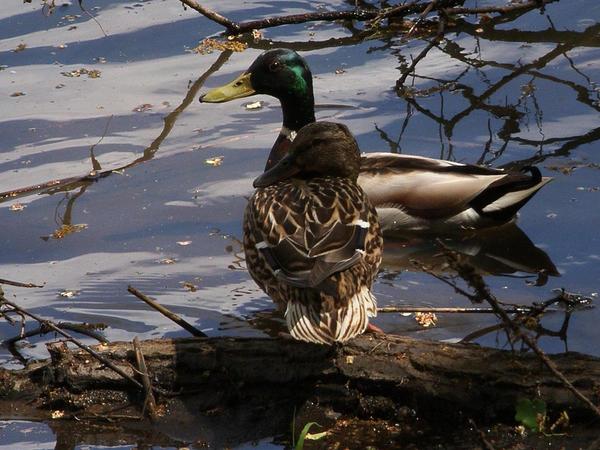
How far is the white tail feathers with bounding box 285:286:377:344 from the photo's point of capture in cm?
452

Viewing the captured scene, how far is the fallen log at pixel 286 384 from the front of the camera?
441 centimetres

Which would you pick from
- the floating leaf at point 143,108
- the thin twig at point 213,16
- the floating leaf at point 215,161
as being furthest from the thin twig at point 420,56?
the floating leaf at point 143,108

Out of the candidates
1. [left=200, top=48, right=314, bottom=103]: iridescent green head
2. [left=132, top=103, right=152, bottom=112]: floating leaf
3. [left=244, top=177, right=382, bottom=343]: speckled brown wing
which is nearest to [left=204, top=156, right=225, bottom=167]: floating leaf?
[left=200, top=48, right=314, bottom=103]: iridescent green head

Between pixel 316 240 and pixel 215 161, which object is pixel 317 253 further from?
pixel 215 161

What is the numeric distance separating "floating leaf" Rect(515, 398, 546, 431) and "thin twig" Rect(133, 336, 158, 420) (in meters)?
1.39

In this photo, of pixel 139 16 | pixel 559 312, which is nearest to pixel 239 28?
pixel 139 16

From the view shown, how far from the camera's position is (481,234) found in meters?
7.39

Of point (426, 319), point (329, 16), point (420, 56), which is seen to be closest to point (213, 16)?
point (329, 16)

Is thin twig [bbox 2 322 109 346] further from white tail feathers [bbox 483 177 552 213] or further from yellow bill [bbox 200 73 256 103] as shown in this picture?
yellow bill [bbox 200 73 256 103]

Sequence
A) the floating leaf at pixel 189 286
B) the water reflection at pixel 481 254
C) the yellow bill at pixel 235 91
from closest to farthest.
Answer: the floating leaf at pixel 189 286
the water reflection at pixel 481 254
the yellow bill at pixel 235 91

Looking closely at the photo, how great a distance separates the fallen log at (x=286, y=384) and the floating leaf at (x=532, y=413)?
0.05m

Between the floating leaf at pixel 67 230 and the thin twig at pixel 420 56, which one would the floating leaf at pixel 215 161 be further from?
the thin twig at pixel 420 56

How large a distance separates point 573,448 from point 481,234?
10.8 ft

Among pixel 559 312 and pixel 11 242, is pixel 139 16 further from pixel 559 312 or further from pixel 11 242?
pixel 559 312
